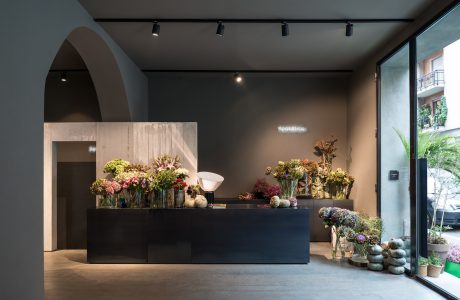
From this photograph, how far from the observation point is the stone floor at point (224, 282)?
4383 millimetres

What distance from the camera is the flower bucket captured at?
4.46 metres

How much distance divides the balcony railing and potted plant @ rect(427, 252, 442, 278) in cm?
215

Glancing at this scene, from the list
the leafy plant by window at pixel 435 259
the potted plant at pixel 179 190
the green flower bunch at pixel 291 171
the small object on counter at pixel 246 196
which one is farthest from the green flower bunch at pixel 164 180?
the leafy plant by window at pixel 435 259

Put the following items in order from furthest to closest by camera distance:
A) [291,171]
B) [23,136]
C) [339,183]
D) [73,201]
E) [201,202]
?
[339,183]
[73,201]
[291,171]
[201,202]
[23,136]

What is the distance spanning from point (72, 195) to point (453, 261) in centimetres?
616

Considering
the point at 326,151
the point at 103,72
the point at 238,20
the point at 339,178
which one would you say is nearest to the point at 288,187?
the point at 339,178

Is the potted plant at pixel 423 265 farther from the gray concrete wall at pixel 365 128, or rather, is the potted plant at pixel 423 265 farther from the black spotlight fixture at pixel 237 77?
the black spotlight fixture at pixel 237 77

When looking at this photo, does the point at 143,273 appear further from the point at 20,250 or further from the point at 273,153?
the point at 273,153

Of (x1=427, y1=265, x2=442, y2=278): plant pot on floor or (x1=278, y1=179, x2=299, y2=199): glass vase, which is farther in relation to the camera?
(x1=278, y1=179, x2=299, y2=199): glass vase

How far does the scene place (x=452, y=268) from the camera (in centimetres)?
455

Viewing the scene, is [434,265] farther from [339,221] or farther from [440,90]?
[440,90]

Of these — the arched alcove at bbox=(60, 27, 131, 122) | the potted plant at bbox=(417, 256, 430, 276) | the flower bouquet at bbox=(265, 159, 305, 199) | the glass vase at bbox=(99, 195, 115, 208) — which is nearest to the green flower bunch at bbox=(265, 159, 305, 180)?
the flower bouquet at bbox=(265, 159, 305, 199)

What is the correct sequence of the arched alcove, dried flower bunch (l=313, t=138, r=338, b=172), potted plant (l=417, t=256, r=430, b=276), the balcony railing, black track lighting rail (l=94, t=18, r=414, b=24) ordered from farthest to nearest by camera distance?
dried flower bunch (l=313, t=138, r=338, b=172) < the arched alcove < black track lighting rail (l=94, t=18, r=414, b=24) < potted plant (l=417, t=256, r=430, b=276) < the balcony railing

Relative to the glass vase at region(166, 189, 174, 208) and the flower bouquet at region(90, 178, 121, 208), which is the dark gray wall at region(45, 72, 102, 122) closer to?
the flower bouquet at region(90, 178, 121, 208)
